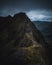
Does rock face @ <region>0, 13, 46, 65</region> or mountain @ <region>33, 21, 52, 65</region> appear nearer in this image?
rock face @ <region>0, 13, 46, 65</region>

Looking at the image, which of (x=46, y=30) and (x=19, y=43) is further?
(x=46, y=30)

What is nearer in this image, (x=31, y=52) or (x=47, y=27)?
(x=31, y=52)

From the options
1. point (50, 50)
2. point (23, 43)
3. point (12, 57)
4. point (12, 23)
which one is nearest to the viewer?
point (12, 57)

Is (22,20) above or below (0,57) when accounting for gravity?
above

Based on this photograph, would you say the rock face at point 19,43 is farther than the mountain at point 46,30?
No

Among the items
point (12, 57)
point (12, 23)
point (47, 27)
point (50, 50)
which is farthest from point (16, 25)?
point (47, 27)

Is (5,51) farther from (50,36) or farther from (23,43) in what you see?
(50,36)

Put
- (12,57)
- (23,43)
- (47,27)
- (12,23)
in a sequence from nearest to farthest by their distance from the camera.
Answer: (12,57) < (23,43) < (12,23) < (47,27)
